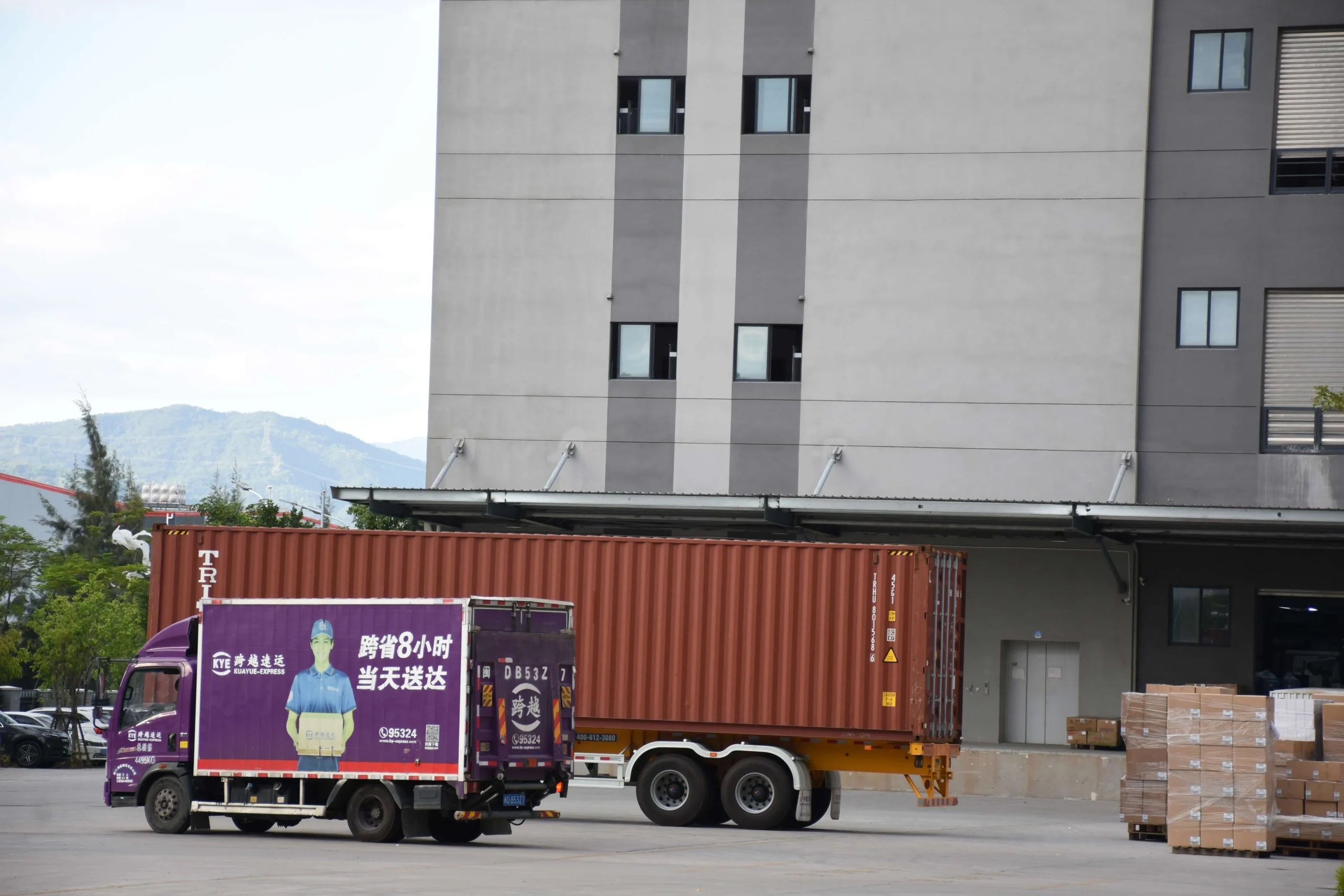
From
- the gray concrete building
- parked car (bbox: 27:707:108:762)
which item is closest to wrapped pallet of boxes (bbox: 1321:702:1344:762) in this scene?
the gray concrete building

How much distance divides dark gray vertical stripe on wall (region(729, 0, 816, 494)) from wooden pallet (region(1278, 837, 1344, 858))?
14.2 m

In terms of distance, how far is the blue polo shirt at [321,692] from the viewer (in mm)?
17578

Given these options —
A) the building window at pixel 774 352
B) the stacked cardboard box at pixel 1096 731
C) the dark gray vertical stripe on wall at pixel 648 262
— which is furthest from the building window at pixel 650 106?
the stacked cardboard box at pixel 1096 731

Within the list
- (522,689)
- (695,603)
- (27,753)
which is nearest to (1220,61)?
(695,603)

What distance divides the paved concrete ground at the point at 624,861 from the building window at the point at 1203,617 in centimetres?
894

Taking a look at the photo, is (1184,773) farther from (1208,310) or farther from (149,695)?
(1208,310)

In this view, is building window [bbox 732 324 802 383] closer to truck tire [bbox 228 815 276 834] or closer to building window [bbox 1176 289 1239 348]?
building window [bbox 1176 289 1239 348]

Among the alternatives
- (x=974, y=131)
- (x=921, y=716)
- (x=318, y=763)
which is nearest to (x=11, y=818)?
(x=318, y=763)

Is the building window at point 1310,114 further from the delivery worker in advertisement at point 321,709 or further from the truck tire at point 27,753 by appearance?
the truck tire at point 27,753

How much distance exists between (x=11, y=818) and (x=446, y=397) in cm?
1469

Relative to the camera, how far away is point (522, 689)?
17.7 meters

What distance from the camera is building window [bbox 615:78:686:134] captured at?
33094 millimetres

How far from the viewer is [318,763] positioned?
57.6 ft

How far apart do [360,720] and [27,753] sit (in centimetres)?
2226
